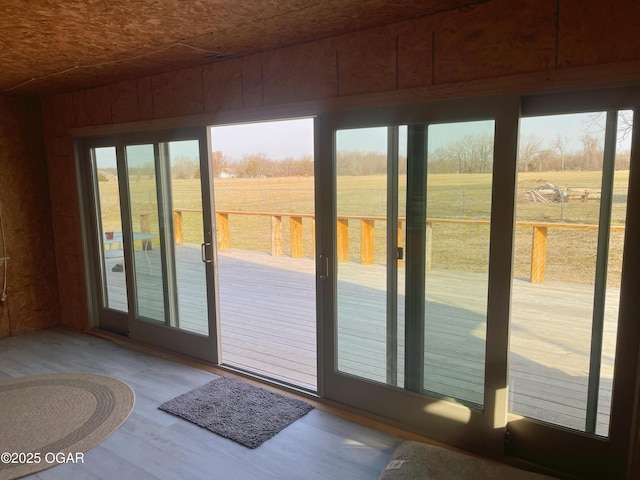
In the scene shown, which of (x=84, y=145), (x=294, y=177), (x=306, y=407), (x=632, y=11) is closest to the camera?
(x=632, y=11)

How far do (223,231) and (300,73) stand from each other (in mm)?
6216

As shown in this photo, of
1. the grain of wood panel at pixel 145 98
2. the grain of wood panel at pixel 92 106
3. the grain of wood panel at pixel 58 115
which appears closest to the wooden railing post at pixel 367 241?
the grain of wood panel at pixel 145 98

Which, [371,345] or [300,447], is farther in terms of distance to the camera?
[371,345]

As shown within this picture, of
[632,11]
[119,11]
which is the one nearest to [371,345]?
[632,11]

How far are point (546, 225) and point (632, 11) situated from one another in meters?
1.05

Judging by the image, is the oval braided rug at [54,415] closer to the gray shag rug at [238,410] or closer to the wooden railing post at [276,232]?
the gray shag rug at [238,410]

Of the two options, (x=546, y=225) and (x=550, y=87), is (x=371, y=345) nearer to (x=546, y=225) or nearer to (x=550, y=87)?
(x=546, y=225)

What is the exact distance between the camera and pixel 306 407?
3059mm

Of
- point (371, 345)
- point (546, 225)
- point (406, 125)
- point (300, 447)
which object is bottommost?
point (300, 447)

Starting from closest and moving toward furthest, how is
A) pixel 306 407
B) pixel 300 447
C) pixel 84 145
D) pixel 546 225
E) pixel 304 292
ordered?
1. pixel 546 225
2. pixel 300 447
3. pixel 306 407
4. pixel 84 145
5. pixel 304 292

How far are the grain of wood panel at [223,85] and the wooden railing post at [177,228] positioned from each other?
0.98 metres

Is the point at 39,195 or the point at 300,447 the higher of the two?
the point at 39,195

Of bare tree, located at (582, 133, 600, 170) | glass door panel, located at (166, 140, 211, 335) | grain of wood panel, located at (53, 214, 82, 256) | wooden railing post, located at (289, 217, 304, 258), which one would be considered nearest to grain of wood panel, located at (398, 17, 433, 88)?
bare tree, located at (582, 133, 600, 170)

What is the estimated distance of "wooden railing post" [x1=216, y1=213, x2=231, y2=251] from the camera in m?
8.64
